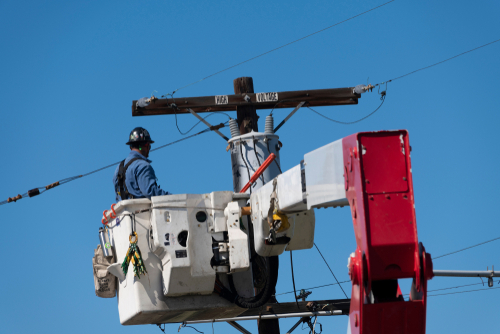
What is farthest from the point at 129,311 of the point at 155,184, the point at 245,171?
the point at 245,171

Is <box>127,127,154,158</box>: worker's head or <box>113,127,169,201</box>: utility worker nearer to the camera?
<box>113,127,169,201</box>: utility worker

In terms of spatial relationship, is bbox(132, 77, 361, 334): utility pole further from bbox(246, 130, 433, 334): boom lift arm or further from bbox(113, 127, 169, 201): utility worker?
bbox(246, 130, 433, 334): boom lift arm

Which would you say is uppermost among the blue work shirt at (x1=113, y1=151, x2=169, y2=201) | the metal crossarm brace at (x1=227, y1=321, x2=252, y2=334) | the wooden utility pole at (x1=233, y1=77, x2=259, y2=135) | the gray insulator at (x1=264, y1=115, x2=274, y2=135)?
the wooden utility pole at (x1=233, y1=77, x2=259, y2=135)

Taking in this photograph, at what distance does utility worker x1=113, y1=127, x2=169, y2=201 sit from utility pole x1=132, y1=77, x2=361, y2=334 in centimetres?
339

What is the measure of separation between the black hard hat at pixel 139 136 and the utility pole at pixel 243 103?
11.0ft

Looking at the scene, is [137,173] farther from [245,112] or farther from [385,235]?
[385,235]

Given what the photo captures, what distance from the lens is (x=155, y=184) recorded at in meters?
9.72

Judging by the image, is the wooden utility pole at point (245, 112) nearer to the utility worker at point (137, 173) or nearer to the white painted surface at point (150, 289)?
the utility worker at point (137, 173)

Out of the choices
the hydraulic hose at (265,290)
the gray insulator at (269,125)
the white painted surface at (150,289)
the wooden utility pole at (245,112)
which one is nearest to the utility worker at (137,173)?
the white painted surface at (150,289)

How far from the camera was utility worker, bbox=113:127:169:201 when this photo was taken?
9719mm

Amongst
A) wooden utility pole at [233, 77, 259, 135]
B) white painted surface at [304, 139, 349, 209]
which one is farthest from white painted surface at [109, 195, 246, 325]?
wooden utility pole at [233, 77, 259, 135]

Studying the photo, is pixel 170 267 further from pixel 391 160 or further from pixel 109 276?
pixel 391 160

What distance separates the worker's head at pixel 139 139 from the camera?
10427 mm

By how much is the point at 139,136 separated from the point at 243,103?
3.73 meters
